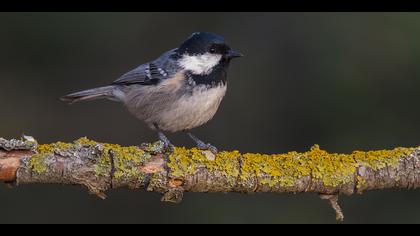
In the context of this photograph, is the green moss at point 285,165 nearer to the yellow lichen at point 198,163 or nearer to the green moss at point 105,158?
the yellow lichen at point 198,163

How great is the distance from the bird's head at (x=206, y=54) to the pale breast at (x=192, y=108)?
7.9 inches

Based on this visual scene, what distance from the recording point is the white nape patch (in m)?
6.15

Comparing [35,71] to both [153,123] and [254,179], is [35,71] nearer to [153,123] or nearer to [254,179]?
[153,123]

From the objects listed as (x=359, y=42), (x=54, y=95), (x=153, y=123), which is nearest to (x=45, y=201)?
(x=54, y=95)

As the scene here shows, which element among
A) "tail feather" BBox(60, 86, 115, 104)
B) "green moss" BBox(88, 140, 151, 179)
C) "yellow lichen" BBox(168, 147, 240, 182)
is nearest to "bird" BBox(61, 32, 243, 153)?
"tail feather" BBox(60, 86, 115, 104)

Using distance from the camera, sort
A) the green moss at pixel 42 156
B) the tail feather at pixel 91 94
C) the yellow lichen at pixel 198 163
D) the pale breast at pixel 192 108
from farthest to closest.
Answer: the tail feather at pixel 91 94
the pale breast at pixel 192 108
the yellow lichen at pixel 198 163
the green moss at pixel 42 156

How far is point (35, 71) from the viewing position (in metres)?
8.16

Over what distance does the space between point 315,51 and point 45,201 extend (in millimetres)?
3563

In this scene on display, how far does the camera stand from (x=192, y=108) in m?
6.04

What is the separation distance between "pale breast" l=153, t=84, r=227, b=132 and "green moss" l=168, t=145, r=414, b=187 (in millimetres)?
952

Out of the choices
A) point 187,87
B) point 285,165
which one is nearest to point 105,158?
point 285,165

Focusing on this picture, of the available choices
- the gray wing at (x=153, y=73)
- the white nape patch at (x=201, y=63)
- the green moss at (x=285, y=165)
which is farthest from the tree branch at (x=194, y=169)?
the gray wing at (x=153, y=73)

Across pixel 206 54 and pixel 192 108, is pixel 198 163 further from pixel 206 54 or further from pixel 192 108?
pixel 206 54

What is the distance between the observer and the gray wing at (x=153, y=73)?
6.31 meters
